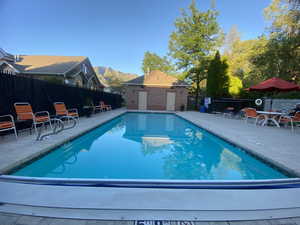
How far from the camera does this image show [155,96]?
55.0ft

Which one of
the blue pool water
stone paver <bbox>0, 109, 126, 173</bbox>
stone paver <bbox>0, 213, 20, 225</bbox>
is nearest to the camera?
stone paver <bbox>0, 213, 20, 225</bbox>

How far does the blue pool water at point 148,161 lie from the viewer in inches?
117

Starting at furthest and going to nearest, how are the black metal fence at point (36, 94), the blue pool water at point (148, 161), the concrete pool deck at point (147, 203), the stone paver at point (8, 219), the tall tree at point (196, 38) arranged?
the tall tree at point (196, 38) < the black metal fence at point (36, 94) < the blue pool water at point (148, 161) < the concrete pool deck at point (147, 203) < the stone paver at point (8, 219)

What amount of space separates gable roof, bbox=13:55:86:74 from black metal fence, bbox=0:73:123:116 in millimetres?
7557

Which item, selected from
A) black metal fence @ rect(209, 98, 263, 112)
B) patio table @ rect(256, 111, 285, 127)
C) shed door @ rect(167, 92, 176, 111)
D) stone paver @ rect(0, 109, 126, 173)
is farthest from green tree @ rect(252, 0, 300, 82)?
stone paver @ rect(0, 109, 126, 173)

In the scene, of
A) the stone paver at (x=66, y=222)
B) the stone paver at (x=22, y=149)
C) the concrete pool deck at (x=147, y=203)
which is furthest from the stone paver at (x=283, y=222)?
the stone paver at (x=22, y=149)

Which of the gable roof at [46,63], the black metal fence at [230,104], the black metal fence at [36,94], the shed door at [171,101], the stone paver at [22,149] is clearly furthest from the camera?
the shed door at [171,101]

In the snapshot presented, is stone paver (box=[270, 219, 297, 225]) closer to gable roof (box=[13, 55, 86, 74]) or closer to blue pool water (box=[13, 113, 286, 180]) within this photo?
blue pool water (box=[13, 113, 286, 180])

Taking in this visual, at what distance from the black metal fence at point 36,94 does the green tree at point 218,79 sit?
10.5 m

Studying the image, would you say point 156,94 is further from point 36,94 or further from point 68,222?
point 68,222

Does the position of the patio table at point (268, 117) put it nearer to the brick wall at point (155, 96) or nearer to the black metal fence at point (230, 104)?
the black metal fence at point (230, 104)

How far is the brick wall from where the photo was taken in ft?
54.5

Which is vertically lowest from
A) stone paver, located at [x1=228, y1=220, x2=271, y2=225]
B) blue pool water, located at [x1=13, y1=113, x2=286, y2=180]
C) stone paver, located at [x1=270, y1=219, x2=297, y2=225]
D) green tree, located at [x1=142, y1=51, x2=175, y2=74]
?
blue pool water, located at [x1=13, y1=113, x2=286, y2=180]

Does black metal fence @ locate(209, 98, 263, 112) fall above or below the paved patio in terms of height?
above
